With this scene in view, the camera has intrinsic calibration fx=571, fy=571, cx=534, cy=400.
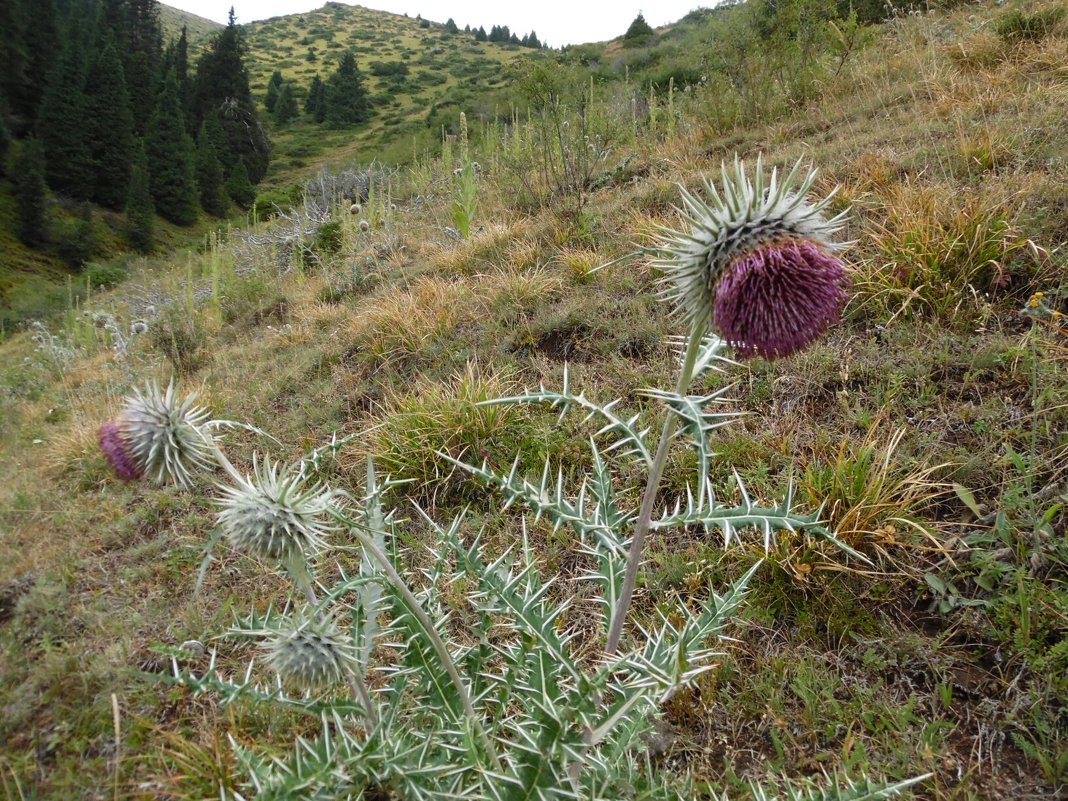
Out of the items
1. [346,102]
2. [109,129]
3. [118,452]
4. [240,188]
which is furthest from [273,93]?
[118,452]

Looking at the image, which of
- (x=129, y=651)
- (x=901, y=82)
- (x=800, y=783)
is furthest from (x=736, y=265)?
(x=901, y=82)

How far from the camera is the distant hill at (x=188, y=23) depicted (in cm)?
9981

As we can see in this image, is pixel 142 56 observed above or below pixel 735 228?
above

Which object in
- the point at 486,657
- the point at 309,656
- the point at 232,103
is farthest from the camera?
the point at 232,103

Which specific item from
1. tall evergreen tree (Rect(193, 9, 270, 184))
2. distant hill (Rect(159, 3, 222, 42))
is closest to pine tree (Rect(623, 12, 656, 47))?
tall evergreen tree (Rect(193, 9, 270, 184))

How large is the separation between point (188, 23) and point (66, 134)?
318 ft

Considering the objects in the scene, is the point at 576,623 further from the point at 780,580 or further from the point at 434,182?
the point at 434,182

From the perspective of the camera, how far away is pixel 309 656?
157 centimetres

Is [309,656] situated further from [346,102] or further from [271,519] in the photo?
[346,102]

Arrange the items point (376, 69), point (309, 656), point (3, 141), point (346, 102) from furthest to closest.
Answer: point (376, 69) < point (346, 102) < point (3, 141) < point (309, 656)

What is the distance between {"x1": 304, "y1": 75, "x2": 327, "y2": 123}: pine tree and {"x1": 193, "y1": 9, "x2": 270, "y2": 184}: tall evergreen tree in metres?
12.1

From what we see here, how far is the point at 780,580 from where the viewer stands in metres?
2.48

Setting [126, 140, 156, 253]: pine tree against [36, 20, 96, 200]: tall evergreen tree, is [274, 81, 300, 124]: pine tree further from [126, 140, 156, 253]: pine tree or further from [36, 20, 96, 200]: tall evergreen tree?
[126, 140, 156, 253]: pine tree

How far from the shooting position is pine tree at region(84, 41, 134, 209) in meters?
38.9
